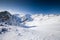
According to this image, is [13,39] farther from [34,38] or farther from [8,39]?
[34,38]

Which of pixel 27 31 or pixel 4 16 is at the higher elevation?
pixel 4 16

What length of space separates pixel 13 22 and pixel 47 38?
5396 millimetres

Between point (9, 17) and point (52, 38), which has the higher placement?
point (9, 17)

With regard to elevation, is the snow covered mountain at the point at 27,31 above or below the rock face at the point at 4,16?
below

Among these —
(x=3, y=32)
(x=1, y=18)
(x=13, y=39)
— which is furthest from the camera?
(x=1, y=18)

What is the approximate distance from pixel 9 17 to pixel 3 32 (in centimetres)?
447

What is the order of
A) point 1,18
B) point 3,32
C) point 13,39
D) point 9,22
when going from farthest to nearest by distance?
1. point 1,18
2. point 9,22
3. point 3,32
4. point 13,39

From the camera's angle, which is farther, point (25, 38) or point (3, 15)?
point (3, 15)

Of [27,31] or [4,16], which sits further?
[4,16]

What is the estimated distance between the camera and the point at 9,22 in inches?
406

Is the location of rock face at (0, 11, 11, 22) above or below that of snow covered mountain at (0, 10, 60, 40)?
above

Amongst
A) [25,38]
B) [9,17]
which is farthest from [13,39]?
[9,17]

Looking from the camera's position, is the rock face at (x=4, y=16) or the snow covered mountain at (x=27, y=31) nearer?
the snow covered mountain at (x=27, y=31)

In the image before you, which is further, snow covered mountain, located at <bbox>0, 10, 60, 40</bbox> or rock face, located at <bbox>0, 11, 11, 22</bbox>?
rock face, located at <bbox>0, 11, 11, 22</bbox>
